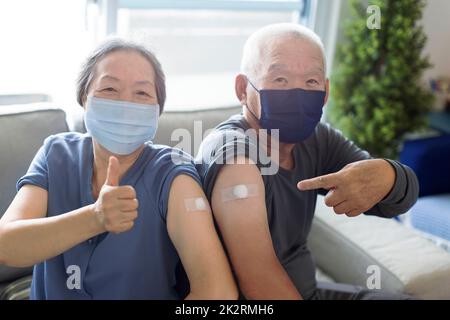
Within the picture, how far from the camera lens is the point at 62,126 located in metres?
1.26

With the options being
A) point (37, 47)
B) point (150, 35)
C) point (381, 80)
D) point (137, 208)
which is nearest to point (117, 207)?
point (137, 208)

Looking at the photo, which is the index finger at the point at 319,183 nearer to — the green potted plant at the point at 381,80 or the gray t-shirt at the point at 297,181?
the gray t-shirt at the point at 297,181

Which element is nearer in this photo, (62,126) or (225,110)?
(62,126)

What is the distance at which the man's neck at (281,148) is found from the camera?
1.07m

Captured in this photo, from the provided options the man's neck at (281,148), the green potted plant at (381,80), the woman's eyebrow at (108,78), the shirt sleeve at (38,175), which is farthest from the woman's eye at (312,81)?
the green potted plant at (381,80)

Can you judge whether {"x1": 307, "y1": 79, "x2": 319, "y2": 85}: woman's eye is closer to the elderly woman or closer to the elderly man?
the elderly man

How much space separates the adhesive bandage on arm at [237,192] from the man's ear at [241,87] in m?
0.25

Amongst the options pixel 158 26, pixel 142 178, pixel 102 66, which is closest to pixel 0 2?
pixel 158 26

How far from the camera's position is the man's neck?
107 cm

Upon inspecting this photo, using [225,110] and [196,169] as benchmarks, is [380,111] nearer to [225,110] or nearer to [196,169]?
[225,110]

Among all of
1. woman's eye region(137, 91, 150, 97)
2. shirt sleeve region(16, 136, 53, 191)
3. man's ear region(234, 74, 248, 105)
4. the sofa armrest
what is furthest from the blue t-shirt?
the sofa armrest

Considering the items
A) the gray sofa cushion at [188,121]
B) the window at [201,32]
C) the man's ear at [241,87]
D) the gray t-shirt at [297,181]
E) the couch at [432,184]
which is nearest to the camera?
the gray t-shirt at [297,181]

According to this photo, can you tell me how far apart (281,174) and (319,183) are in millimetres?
137
